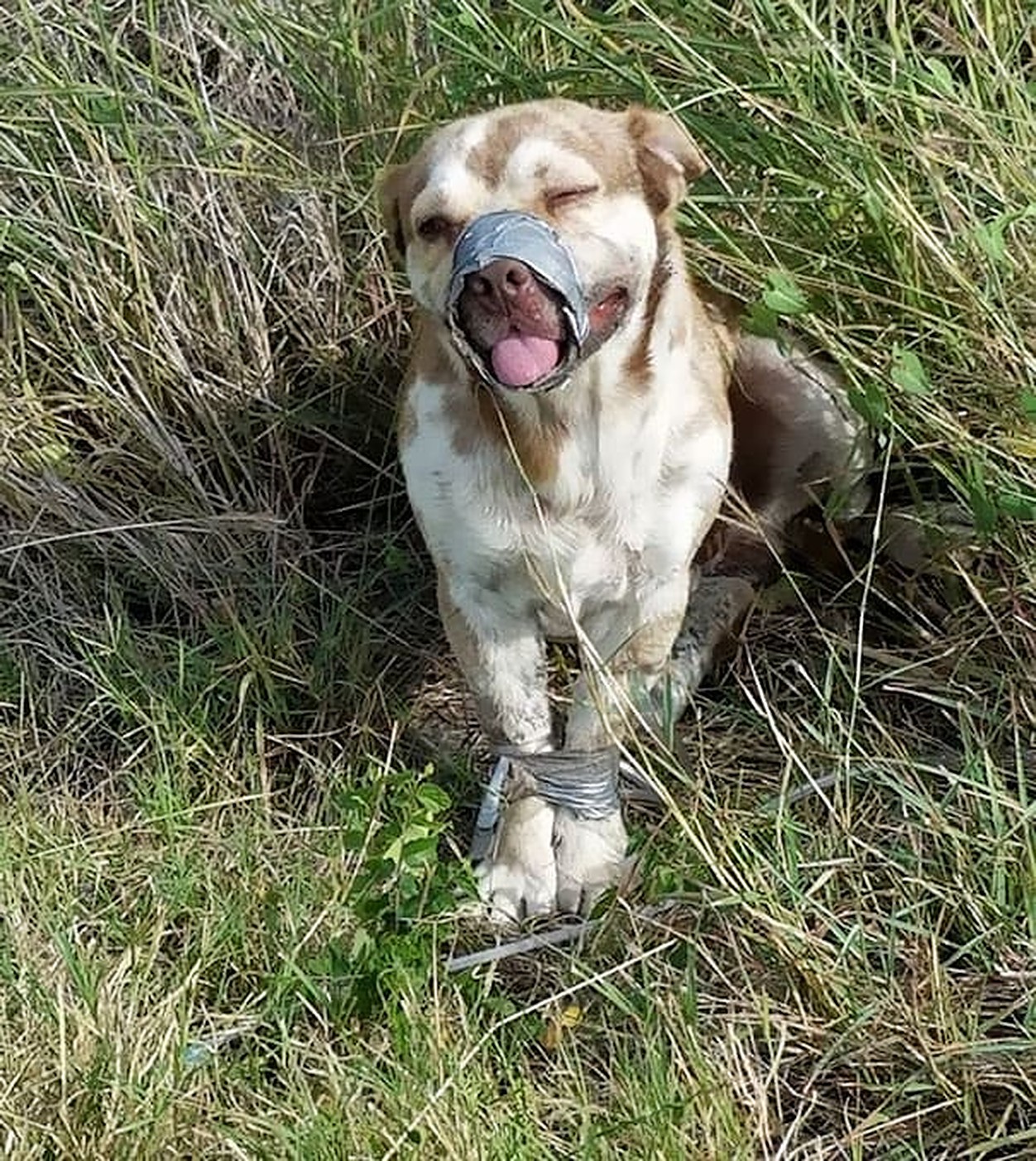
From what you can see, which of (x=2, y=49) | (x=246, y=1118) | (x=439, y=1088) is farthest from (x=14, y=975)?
(x=2, y=49)

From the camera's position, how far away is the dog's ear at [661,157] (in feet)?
7.60

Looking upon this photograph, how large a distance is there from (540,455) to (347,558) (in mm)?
801

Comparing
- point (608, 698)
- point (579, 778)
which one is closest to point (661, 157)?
point (608, 698)

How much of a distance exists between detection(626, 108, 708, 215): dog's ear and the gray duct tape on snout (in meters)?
0.26

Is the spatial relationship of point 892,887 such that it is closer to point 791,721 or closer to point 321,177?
point 791,721

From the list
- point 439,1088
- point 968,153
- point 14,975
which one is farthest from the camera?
point 968,153

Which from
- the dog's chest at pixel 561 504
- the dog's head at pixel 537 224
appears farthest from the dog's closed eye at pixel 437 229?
the dog's chest at pixel 561 504

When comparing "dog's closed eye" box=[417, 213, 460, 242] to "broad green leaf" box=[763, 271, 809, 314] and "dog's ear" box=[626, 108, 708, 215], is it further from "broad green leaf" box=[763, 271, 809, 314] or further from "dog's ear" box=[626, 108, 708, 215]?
"broad green leaf" box=[763, 271, 809, 314]

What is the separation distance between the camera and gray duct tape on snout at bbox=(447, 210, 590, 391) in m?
2.02

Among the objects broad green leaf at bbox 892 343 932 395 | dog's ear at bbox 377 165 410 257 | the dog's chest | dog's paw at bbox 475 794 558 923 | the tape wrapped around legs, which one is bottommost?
dog's paw at bbox 475 794 558 923

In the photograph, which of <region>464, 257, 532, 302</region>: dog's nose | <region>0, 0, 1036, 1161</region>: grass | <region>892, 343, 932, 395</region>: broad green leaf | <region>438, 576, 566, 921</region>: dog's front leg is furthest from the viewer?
<region>438, 576, 566, 921</region>: dog's front leg

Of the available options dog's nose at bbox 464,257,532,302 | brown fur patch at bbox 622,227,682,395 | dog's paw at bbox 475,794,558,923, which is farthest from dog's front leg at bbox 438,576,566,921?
dog's nose at bbox 464,257,532,302

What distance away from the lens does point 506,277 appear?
78.8 inches

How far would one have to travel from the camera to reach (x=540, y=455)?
2.36 meters
